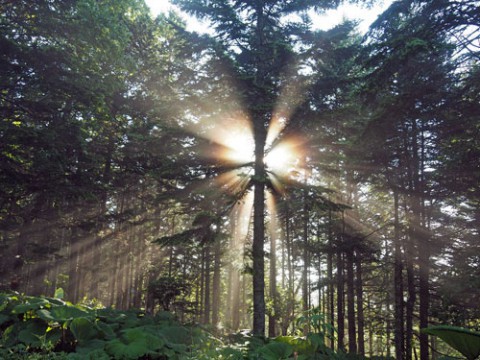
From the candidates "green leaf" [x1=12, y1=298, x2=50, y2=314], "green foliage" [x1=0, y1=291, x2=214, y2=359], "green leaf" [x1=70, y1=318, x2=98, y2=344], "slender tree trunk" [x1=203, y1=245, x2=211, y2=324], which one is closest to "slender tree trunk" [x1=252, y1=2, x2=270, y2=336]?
"green foliage" [x1=0, y1=291, x2=214, y2=359]

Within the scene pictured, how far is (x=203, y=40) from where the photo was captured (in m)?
14.5

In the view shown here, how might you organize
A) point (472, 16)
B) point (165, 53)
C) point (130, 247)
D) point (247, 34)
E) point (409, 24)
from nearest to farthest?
point (472, 16)
point (409, 24)
point (247, 34)
point (165, 53)
point (130, 247)

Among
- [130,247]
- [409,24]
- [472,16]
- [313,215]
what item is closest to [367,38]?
[409,24]

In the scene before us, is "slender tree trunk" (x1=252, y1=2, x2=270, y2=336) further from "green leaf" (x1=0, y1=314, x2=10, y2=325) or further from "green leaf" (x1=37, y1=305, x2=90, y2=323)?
"green leaf" (x1=0, y1=314, x2=10, y2=325)

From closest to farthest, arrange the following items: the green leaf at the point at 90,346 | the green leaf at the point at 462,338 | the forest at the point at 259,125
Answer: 1. the green leaf at the point at 462,338
2. the green leaf at the point at 90,346
3. the forest at the point at 259,125

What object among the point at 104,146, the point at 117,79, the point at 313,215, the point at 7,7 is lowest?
the point at 313,215

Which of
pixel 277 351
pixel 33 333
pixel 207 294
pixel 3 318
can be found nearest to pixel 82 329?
pixel 33 333

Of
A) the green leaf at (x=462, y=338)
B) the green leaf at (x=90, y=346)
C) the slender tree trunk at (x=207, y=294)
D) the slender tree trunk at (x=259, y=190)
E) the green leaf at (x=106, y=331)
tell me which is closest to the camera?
the green leaf at (x=462, y=338)

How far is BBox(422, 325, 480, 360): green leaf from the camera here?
3.78 metres

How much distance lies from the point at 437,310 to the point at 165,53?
18810 mm

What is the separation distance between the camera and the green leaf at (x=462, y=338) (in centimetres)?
378

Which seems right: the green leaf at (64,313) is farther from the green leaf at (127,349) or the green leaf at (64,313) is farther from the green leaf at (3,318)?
the green leaf at (127,349)

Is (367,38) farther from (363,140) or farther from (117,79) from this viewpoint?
(117,79)

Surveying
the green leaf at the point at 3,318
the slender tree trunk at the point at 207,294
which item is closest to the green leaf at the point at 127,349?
the green leaf at the point at 3,318
